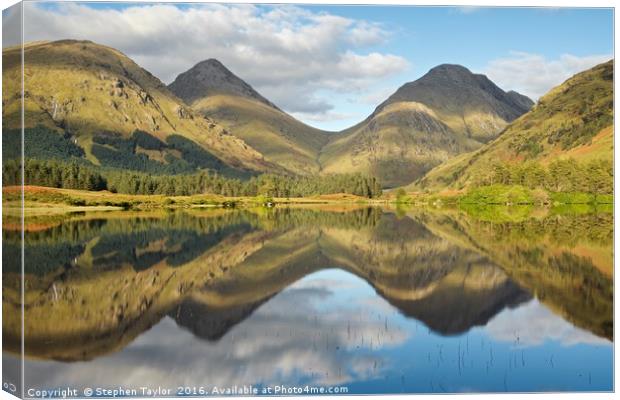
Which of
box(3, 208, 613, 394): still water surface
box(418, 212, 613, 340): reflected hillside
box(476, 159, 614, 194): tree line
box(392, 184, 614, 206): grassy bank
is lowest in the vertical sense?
box(3, 208, 613, 394): still water surface

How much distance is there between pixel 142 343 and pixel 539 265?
76.9 ft

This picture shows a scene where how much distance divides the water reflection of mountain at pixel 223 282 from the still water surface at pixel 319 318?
95mm

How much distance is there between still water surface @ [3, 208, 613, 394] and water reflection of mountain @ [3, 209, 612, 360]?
10 cm

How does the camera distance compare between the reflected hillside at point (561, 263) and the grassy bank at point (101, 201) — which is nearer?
the grassy bank at point (101, 201)

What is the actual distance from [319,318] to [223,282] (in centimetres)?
824

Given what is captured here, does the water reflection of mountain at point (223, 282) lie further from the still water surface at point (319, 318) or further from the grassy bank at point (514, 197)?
the grassy bank at point (514, 197)

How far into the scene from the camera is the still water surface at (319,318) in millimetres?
14578

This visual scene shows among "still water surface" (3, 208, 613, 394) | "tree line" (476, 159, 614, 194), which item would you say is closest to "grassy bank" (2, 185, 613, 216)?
"tree line" (476, 159, 614, 194)

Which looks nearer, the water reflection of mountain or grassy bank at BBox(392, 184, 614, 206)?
the water reflection of mountain

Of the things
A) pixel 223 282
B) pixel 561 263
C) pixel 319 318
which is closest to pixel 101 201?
pixel 223 282

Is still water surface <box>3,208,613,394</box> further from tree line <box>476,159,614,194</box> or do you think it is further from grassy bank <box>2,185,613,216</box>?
tree line <box>476,159,614,194</box>

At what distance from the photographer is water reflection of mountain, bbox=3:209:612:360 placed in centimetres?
1870

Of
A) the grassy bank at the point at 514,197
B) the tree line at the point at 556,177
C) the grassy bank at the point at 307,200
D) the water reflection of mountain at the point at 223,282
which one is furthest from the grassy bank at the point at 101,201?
the tree line at the point at 556,177

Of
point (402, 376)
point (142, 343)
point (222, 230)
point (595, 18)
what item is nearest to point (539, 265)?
point (595, 18)
